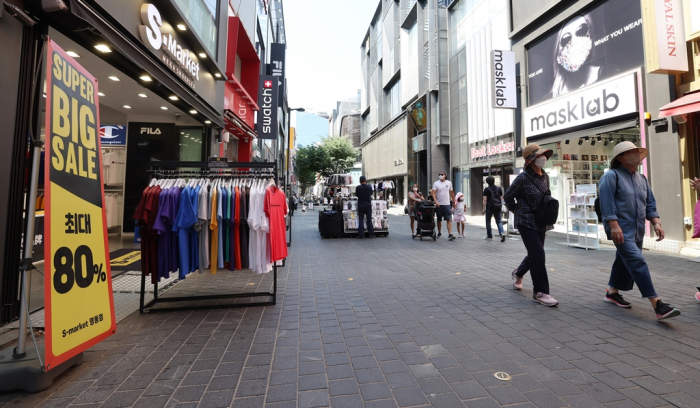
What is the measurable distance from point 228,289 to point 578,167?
13.7m

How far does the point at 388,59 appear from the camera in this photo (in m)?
40.0

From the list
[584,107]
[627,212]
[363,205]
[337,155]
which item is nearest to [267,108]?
[363,205]

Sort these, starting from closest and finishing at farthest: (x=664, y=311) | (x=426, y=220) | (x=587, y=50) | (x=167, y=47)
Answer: (x=664, y=311) → (x=167, y=47) → (x=426, y=220) → (x=587, y=50)

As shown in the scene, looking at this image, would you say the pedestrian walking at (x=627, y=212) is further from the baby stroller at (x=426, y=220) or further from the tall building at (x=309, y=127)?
the tall building at (x=309, y=127)

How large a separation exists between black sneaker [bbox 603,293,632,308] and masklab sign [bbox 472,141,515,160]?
13668 mm

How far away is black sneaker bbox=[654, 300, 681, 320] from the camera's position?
3293 millimetres

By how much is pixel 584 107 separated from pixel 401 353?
39.7 feet

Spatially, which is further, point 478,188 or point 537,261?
point 478,188

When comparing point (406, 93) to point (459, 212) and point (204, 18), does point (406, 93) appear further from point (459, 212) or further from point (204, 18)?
point (204, 18)

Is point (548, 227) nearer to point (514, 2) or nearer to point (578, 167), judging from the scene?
point (578, 167)

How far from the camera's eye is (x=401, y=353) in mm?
2756

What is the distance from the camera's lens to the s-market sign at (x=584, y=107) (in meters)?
9.57

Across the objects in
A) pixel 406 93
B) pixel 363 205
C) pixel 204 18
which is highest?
pixel 406 93

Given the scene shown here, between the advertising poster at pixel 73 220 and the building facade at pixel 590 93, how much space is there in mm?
Result: 11159
